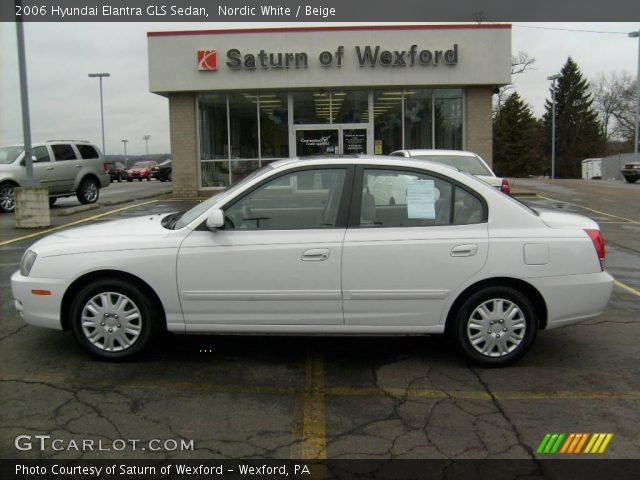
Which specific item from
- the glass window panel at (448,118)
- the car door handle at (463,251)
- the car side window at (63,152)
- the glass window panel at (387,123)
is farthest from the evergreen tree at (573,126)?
the car door handle at (463,251)

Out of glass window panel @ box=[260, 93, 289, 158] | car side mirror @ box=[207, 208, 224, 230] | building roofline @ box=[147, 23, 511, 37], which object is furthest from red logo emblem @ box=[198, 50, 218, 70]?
car side mirror @ box=[207, 208, 224, 230]

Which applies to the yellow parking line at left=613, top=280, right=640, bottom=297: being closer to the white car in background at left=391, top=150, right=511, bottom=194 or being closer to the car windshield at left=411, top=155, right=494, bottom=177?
the white car in background at left=391, top=150, right=511, bottom=194

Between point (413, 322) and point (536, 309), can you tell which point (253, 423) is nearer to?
point (413, 322)

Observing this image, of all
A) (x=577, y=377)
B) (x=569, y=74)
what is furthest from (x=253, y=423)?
(x=569, y=74)

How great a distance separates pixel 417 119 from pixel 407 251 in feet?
55.8

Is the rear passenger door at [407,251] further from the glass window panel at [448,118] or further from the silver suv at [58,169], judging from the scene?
the glass window panel at [448,118]

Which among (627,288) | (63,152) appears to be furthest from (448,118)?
(627,288)

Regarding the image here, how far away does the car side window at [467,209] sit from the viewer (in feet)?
15.3

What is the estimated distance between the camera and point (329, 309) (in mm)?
4543

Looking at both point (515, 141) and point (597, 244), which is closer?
point (597, 244)

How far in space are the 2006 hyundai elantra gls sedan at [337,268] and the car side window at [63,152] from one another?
13.9 m

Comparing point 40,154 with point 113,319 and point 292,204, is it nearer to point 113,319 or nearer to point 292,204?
point 113,319

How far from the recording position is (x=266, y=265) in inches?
177
